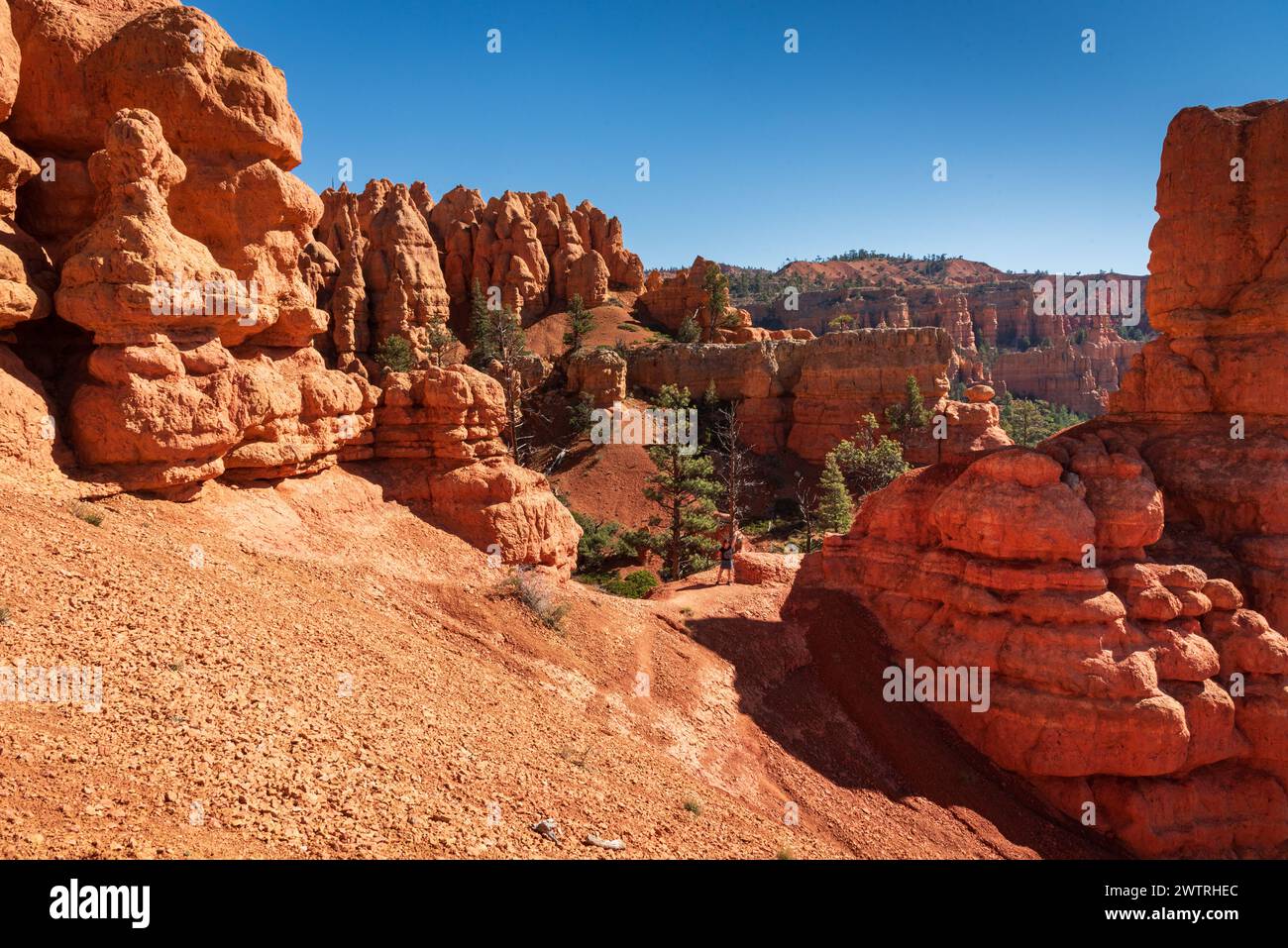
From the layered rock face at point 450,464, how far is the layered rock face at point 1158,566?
8.99 meters

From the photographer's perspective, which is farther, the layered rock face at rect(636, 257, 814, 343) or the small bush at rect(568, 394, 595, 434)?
the layered rock face at rect(636, 257, 814, 343)

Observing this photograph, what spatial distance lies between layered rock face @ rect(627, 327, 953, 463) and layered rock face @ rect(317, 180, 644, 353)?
695 inches

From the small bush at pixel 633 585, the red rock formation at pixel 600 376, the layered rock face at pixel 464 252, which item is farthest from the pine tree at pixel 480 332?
the small bush at pixel 633 585

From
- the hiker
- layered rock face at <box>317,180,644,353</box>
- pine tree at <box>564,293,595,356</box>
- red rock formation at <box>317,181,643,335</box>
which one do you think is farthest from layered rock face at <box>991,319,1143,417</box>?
the hiker

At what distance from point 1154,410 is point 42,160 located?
78.9 ft

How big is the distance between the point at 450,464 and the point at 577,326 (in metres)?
43.9

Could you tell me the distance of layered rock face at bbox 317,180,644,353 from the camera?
5475cm

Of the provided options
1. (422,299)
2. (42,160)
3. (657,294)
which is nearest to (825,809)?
(42,160)

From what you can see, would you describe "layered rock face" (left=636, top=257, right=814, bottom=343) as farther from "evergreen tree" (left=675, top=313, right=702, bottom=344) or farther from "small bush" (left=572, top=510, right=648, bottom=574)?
"small bush" (left=572, top=510, right=648, bottom=574)

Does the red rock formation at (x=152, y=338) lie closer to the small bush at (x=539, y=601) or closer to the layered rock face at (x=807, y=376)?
the small bush at (x=539, y=601)

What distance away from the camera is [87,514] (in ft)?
34.9

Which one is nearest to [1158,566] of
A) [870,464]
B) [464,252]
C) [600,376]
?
[870,464]

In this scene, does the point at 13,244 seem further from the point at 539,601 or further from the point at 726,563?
the point at 726,563

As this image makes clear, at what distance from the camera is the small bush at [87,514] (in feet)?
34.7
